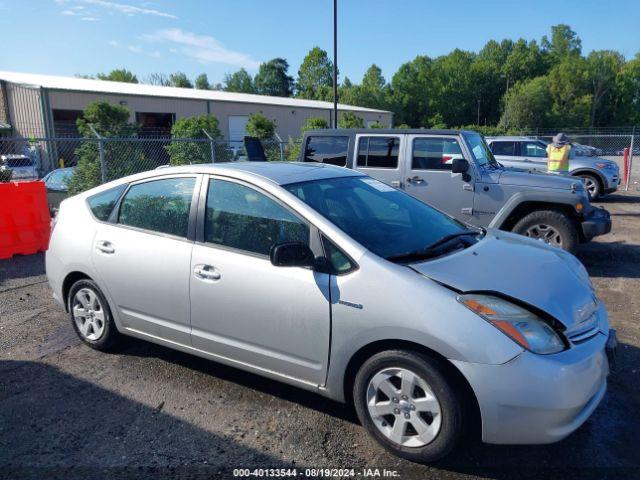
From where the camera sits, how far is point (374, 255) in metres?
2.90

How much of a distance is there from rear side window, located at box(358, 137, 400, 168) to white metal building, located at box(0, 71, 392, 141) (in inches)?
758

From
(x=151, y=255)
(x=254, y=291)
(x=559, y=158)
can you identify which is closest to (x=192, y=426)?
(x=254, y=291)

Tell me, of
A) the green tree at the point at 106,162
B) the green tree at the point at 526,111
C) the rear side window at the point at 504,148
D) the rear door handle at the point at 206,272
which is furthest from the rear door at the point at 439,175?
the green tree at the point at 526,111

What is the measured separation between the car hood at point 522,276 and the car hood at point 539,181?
3.44 m

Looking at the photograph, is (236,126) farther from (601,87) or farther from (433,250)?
(601,87)

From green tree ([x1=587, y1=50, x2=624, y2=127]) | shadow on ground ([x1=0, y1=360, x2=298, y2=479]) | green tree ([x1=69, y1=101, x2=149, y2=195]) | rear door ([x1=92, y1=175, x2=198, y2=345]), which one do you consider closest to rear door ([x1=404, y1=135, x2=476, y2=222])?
rear door ([x1=92, y1=175, x2=198, y2=345])

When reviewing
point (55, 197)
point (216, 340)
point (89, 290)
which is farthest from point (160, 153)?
point (216, 340)

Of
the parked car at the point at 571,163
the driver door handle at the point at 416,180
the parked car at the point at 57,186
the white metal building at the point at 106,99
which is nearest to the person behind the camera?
the driver door handle at the point at 416,180

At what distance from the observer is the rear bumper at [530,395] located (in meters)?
2.45

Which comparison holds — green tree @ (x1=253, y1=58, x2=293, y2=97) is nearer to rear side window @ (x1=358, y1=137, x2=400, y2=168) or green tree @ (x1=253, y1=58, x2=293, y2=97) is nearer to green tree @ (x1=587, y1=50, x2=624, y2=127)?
green tree @ (x1=587, y1=50, x2=624, y2=127)

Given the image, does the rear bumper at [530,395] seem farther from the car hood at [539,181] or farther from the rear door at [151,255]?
the car hood at [539,181]

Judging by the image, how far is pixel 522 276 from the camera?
295cm

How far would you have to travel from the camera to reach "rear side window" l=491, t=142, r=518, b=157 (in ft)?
48.4

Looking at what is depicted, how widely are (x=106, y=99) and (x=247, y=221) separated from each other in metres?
28.9
